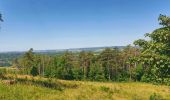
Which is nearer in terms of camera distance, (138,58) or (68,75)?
(138,58)

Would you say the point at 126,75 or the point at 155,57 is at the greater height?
the point at 155,57

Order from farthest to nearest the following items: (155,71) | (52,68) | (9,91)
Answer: (52,68)
(9,91)
(155,71)

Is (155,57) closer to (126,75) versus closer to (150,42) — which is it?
(150,42)

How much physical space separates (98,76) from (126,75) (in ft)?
59.8

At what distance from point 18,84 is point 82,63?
110m

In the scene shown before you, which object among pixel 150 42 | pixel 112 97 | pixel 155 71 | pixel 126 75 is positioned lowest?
pixel 126 75

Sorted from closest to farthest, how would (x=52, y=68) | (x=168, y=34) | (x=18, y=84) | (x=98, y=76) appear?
(x=168, y=34), (x=18, y=84), (x=98, y=76), (x=52, y=68)

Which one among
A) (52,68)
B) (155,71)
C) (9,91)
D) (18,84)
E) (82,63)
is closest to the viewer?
(155,71)

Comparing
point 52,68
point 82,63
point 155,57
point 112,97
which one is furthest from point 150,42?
point 82,63

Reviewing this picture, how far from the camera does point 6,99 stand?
44.8 ft

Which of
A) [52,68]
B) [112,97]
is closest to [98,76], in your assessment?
[52,68]

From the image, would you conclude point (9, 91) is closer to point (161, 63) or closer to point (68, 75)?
point (161, 63)

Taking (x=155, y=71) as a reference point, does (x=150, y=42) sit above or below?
above

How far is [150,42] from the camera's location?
45.6 feet
